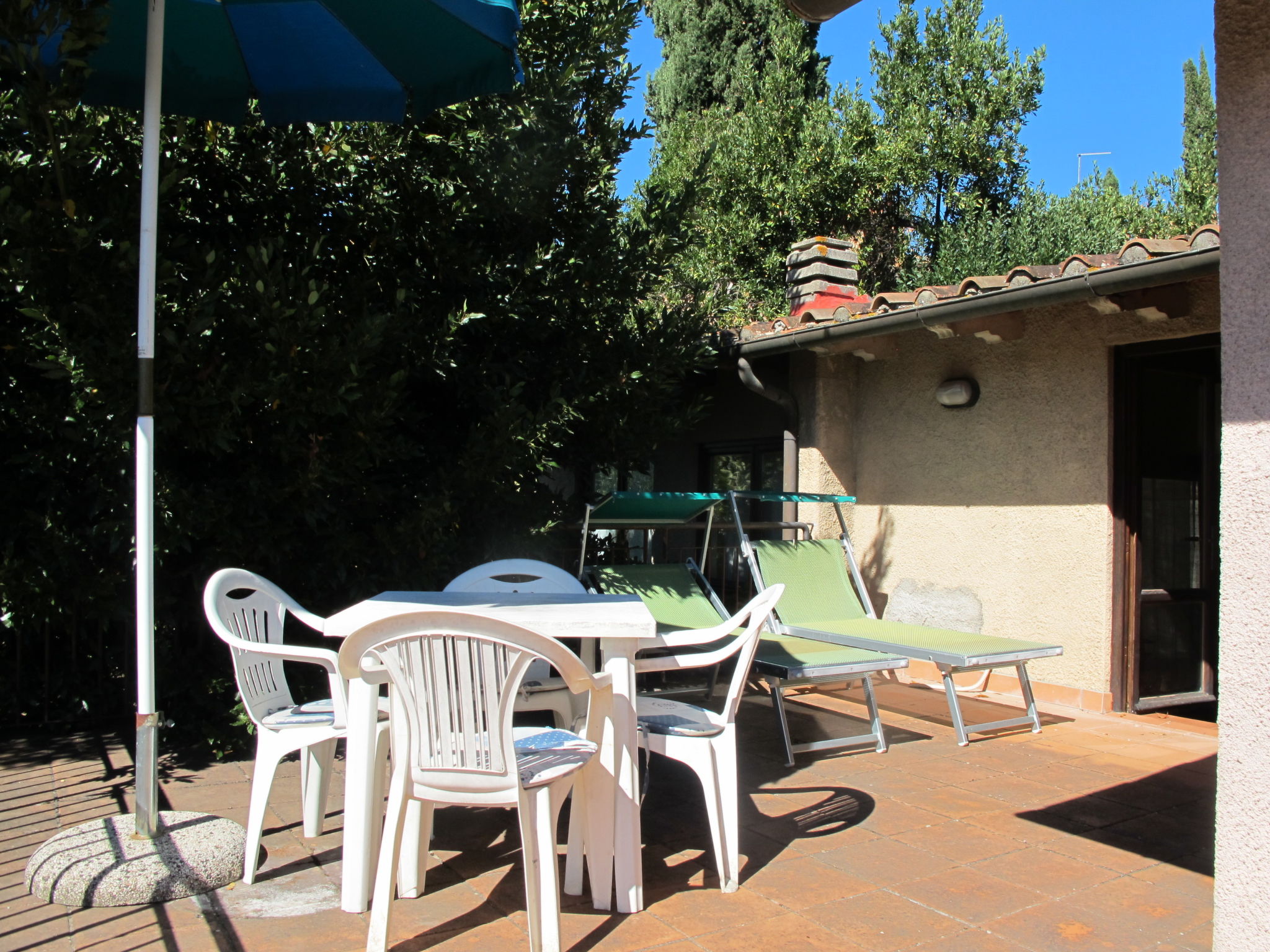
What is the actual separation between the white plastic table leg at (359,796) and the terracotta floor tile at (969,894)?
1.75 metres

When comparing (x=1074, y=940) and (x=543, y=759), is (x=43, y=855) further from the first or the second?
(x=1074, y=940)

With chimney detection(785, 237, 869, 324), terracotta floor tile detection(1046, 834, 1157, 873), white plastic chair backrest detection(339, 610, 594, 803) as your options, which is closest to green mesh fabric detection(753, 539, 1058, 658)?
terracotta floor tile detection(1046, 834, 1157, 873)

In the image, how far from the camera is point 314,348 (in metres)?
4.49

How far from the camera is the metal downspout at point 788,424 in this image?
747cm

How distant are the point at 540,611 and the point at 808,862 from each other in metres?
1.35

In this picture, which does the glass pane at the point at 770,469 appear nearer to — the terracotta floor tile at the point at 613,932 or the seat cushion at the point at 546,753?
the seat cushion at the point at 546,753

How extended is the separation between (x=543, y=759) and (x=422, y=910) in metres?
0.69

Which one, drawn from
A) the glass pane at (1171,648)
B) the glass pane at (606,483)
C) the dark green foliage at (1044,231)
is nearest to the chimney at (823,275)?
the glass pane at (606,483)

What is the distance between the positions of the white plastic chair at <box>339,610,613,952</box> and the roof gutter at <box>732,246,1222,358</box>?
366 centimetres

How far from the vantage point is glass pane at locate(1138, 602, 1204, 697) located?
622 centimetres

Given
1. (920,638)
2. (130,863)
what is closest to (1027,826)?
(920,638)

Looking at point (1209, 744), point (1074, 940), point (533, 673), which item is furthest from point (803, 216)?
point (1074, 940)

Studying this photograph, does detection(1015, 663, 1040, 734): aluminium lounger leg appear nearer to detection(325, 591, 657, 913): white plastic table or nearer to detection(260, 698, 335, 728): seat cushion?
detection(325, 591, 657, 913): white plastic table

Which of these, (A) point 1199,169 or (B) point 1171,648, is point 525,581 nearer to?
(B) point 1171,648
